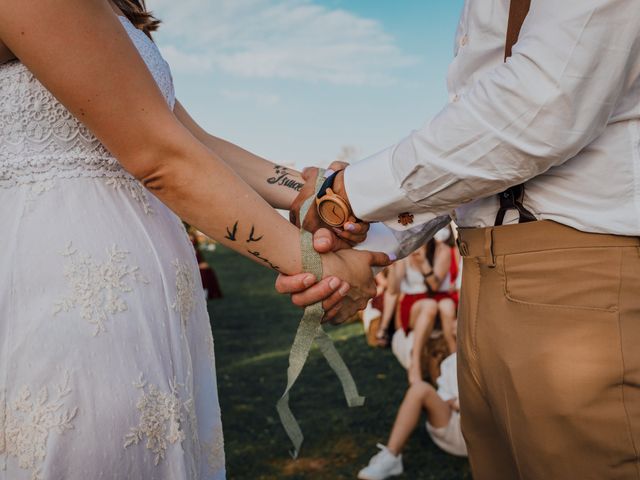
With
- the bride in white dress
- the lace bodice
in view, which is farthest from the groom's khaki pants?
the lace bodice

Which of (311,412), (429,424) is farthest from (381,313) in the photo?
(429,424)

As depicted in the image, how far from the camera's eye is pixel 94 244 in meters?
1.58

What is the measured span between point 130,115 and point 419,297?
19.9ft

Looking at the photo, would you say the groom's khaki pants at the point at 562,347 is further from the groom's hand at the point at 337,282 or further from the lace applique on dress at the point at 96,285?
the lace applique on dress at the point at 96,285

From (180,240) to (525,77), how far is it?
3.49ft

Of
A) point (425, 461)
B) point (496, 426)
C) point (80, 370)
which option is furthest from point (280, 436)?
point (80, 370)

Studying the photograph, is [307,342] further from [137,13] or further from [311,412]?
[311,412]

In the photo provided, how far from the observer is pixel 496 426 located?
203 cm

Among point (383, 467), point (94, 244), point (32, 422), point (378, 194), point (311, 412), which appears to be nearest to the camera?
point (32, 422)

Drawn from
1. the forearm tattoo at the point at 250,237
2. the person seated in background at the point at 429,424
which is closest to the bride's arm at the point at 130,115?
the forearm tattoo at the point at 250,237

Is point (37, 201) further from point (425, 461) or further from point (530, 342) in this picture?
point (425, 461)

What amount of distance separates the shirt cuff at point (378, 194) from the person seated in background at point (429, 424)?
3333 millimetres

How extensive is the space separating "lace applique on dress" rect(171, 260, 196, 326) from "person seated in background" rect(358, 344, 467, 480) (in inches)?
143

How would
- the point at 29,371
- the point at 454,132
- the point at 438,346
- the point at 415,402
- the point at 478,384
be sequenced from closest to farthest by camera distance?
the point at 29,371 < the point at 454,132 < the point at 478,384 < the point at 415,402 < the point at 438,346
